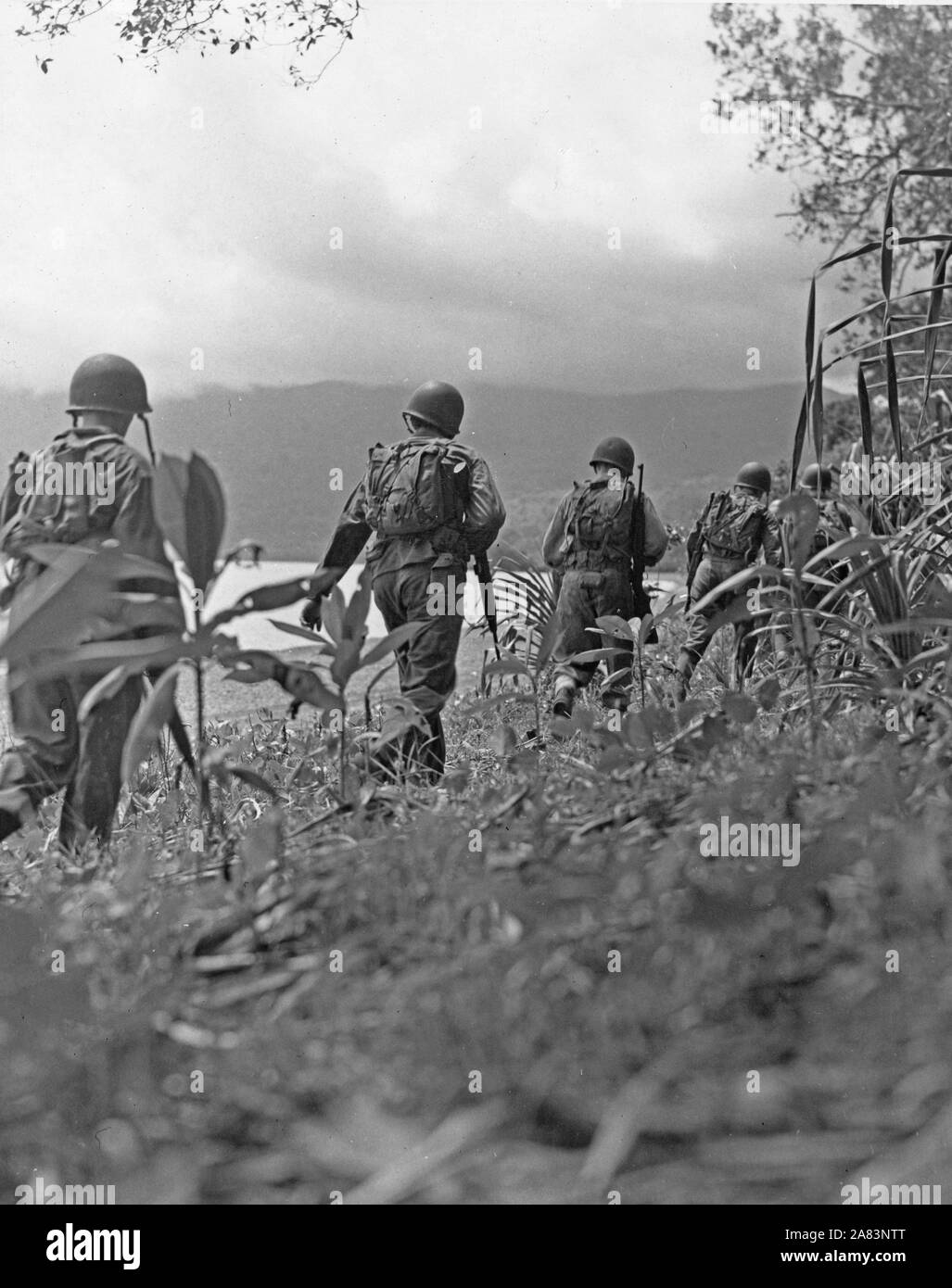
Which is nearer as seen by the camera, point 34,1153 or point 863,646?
point 34,1153

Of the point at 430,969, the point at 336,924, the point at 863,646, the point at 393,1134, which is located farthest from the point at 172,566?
the point at 863,646

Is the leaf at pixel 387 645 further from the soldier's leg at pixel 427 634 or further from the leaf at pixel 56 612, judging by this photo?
the soldier's leg at pixel 427 634

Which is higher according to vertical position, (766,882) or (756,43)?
(756,43)

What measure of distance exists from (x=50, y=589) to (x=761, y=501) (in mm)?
7249

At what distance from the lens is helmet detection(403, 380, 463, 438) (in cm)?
515

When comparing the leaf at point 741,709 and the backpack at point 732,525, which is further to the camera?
the backpack at point 732,525

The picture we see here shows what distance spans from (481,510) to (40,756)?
7.43 feet

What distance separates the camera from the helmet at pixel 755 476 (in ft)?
27.2

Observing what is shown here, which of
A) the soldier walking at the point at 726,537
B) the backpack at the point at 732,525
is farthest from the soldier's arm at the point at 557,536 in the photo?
the backpack at the point at 732,525

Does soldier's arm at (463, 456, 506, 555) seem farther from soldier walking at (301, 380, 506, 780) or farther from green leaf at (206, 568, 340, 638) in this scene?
green leaf at (206, 568, 340, 638)

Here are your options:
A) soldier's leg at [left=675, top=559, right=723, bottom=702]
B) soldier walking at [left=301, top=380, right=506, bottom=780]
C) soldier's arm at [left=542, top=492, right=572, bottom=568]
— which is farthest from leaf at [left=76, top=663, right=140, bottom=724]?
soldier's arm at [left=542, top=492, right=572, bottom=568]

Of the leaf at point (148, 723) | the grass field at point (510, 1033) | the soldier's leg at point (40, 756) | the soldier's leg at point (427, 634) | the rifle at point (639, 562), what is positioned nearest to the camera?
the grass field at point (510, 1033)
